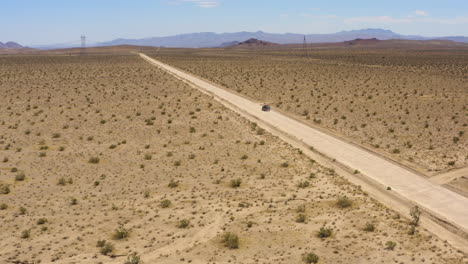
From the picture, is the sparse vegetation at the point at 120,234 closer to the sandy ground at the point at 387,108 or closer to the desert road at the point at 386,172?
the desert road at the point at 386,172

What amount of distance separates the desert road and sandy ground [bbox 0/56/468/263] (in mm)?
1428

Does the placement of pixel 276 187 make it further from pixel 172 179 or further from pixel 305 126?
pixel 305 126

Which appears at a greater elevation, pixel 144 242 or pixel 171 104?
pixel 171 104

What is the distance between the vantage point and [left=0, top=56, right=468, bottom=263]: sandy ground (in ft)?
40.4

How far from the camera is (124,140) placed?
24.8 metres

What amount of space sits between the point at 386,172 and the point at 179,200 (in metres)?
9.20

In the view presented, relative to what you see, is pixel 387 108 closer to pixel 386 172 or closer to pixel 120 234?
pixel 386 172

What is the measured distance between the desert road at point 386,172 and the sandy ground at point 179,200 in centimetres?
143

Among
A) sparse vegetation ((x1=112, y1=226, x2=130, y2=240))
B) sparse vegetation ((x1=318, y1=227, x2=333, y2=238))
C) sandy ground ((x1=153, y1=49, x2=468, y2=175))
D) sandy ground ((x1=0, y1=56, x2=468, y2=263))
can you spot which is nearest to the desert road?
sandy ground ((x1=153, y1=49, x2=468, y2=175))

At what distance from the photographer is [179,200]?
16.1 m

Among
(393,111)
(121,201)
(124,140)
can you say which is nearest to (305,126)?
(393,111)

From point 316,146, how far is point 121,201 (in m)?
11.2

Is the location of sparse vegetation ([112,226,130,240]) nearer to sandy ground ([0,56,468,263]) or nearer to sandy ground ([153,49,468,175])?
sandy ground ([0,56,468,263])

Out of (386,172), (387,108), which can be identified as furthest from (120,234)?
(387,108)
